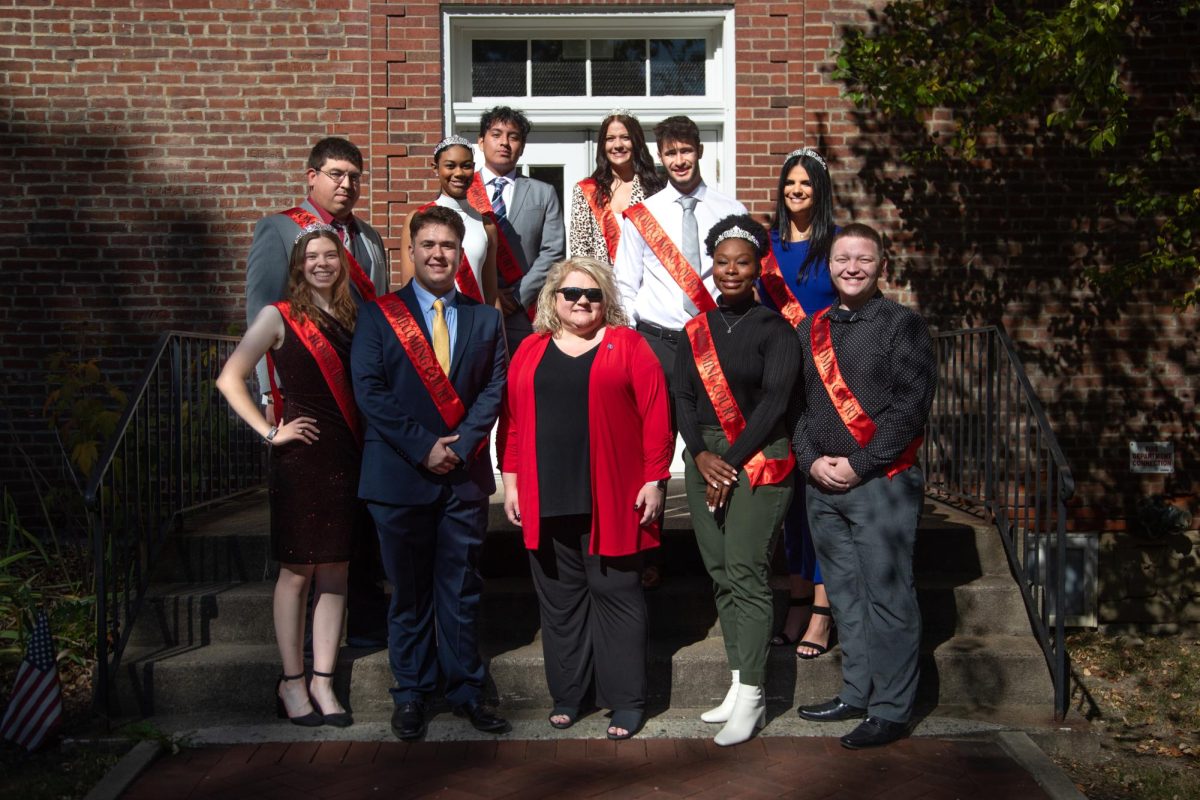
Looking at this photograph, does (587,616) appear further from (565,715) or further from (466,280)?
(466,280)

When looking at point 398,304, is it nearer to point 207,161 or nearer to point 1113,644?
point 207,161

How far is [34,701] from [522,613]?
201 centimetres

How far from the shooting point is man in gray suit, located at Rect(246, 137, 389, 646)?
4891 millimetres

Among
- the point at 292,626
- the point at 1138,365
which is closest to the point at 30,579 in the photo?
the point at 292,626

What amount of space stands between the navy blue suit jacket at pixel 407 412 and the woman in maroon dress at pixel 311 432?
4.6 inches

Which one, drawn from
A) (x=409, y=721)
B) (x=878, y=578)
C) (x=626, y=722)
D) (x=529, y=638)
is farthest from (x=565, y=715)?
(x=878, y=578)

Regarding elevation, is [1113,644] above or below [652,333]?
below

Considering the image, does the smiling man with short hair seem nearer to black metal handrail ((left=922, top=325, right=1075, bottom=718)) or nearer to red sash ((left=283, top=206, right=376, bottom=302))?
black metal handrail ((left=922, top=325, right=1075, bottom=718))

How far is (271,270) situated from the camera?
4895 mm

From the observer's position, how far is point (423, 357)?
4508 millimetres

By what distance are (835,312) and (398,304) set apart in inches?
66.6

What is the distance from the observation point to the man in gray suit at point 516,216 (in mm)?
5559

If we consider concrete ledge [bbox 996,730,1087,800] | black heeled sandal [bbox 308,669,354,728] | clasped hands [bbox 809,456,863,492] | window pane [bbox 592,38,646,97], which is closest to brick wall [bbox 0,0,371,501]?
window pane [bbox 592,38,646,97]

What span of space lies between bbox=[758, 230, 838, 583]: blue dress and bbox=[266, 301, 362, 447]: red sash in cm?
177
